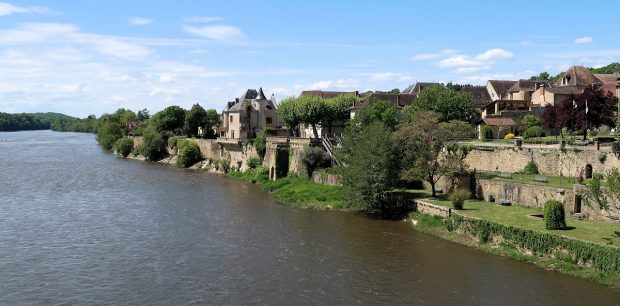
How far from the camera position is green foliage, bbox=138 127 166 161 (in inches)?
3216

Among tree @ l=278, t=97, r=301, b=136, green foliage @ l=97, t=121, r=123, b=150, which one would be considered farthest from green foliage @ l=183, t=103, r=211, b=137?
green foliage @ l=97, t=121, r=123, b=150

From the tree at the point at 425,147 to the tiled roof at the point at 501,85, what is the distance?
44104mm

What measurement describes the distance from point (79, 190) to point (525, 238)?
1519 inches

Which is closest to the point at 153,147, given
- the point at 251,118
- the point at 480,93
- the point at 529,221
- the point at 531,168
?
the point at 251,118

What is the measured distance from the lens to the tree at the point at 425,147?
122 feet

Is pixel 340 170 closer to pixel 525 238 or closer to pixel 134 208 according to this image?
pixel 134 208

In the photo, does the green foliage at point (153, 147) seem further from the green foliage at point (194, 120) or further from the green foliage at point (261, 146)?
the green foliage at point (261, 146)

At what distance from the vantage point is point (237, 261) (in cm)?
2730

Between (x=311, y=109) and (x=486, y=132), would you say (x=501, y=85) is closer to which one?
(x=486, y=132)

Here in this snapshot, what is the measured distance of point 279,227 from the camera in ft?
115

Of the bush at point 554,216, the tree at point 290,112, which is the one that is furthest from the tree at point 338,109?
the bush at point 554,216

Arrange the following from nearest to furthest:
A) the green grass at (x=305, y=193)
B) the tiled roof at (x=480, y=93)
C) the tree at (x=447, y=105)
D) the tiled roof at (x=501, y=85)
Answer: the green grass at (x=305, y=193), the tree at (x=447, y=105), the tiled roof at (x=480, y=93), the tiled roof at (x=501, y=85)

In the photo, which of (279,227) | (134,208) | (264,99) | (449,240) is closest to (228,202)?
(134,208)

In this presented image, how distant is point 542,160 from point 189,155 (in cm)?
4716
